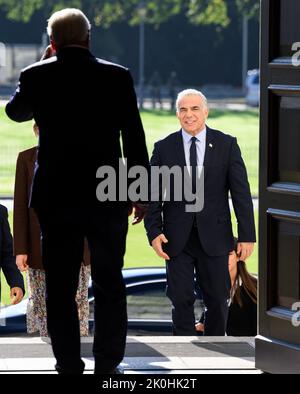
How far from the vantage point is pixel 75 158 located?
503 centimetres

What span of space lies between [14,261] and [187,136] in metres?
1.33

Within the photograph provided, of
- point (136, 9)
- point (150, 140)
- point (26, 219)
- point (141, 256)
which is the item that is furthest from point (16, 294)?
point (136, 9)

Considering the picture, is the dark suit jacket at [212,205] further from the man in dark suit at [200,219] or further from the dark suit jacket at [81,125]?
the dark suit jacket at [81,125]

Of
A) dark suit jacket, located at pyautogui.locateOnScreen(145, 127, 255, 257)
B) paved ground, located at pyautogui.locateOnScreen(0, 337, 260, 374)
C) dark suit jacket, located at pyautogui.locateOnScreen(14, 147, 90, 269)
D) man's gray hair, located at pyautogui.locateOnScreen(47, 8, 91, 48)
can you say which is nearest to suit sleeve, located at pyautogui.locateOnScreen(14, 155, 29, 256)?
dark suit jacket, located at pyautogui.locateOnScreen(14, 147, 90, 269)

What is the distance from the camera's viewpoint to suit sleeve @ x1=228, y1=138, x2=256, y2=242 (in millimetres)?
7316

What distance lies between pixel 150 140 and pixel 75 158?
35013 mm

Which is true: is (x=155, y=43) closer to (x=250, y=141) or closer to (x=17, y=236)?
(x=250, y=141)

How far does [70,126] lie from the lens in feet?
16.5

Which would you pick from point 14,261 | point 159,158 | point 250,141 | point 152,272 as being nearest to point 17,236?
point 14,261

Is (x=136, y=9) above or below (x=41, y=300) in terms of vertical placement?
above

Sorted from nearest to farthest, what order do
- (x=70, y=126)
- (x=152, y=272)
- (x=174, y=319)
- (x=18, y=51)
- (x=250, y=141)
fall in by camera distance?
(x=70, y=126) → (x=174, y=319) → (x=152, y=272) → (x=250, y=141) → (x=18, y=51)

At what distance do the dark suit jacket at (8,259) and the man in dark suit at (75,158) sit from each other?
6.29 ft

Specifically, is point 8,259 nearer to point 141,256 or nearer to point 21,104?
point 21,104

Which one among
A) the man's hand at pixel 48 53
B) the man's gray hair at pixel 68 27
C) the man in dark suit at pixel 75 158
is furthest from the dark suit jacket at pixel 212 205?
the man's gray hair at pixel 68 27
